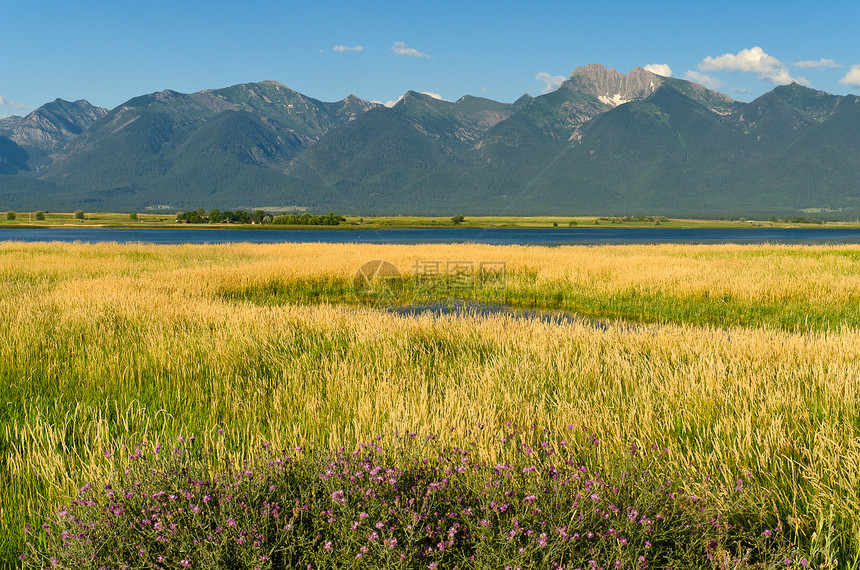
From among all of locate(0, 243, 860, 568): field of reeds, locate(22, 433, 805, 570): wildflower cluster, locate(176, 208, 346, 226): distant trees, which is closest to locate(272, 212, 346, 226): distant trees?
locate(176, 208, 346, 226): distant trees

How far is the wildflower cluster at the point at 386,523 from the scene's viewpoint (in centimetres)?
281

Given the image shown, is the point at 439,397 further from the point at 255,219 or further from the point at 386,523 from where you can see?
the point at 255,219

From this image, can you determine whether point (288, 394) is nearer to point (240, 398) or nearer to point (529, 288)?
point (240, 398)

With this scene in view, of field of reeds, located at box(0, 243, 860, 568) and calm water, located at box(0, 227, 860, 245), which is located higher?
calm water, located at box(0, 227, 860, 245)

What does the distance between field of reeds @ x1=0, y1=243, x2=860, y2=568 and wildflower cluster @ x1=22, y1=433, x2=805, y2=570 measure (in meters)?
0.16

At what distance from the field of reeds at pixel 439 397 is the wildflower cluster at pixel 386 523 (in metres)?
0.16

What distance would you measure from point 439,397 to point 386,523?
313 centimetres

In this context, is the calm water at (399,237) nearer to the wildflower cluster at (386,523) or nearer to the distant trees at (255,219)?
the distant trees at (255,219)

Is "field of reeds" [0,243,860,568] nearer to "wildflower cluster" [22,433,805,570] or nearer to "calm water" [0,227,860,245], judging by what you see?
"wildflower cluster" [22,433,805,570]

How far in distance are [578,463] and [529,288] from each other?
19.5 m

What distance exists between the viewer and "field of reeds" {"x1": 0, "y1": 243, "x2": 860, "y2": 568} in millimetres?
3910

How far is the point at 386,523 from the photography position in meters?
2.99

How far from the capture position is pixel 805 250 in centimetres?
3822

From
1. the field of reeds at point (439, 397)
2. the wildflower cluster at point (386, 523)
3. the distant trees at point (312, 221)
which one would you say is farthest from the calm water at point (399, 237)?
the wildflower cluster at point (386, 523)
